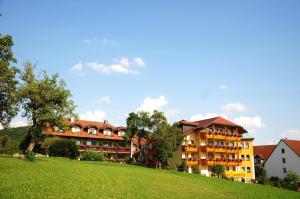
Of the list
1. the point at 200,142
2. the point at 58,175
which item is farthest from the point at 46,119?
the point at 200,142

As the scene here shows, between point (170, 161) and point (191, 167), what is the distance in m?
5.18

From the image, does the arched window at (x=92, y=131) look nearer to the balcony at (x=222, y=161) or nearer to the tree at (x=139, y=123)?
the tree at (x=139, y=123)

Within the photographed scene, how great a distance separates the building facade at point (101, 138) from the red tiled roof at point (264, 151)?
36873 millimetres

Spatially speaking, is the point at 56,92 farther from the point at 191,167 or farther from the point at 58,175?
the point at 191,167

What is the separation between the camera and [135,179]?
120 feet

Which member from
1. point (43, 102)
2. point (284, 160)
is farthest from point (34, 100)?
point (284, 160)

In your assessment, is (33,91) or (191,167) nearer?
(33,91)

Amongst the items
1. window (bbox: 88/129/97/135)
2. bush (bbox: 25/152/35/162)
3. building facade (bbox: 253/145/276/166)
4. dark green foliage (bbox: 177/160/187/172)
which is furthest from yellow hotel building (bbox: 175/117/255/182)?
bush (bbox: 25/152/35/162)

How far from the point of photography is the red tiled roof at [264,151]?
3360 inches

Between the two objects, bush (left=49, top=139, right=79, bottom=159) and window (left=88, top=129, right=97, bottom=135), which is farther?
window (left=88, top=129, right=97, bottom=135)

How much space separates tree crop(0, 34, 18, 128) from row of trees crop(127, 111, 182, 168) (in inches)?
1018

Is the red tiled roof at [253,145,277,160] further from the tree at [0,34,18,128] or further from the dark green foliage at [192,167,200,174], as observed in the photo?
the tree at [0,34,18,128]

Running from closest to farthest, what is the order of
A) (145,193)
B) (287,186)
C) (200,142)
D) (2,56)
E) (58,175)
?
(145,193) < (58,175) < (2,56) < (287,186) < (200,142)

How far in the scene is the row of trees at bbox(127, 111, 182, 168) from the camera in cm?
5834
